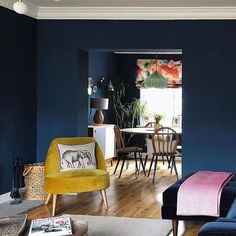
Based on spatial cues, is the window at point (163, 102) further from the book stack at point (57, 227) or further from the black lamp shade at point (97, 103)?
the book stack at point (57, 227)

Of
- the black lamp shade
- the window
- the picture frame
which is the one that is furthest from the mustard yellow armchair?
the window

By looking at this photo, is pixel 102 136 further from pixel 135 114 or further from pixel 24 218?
pixel 24 218

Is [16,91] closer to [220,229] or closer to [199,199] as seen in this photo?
[199,199]

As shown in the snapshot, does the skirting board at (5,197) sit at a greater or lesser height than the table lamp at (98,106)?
lesser

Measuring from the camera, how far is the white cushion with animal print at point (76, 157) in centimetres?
608

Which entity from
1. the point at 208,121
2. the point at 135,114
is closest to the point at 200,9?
the point at 208,121

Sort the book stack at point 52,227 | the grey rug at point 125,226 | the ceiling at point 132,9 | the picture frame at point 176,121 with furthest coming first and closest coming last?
1. the picture frame at point 176,121
2. the ceiling at point 132,9
3. the grey rug at point 125,226
4. the book stack at point 52,227

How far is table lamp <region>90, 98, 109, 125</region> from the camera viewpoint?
31.7ft

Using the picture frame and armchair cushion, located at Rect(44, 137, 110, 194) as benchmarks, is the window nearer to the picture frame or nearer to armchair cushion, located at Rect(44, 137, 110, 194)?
the picture frame

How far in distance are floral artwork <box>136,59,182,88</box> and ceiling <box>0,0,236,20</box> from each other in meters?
4.51

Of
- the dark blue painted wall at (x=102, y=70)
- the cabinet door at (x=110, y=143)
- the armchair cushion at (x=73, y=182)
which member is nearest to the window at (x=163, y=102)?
the dark blue painted wall at (x=102, y=70)

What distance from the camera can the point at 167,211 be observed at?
448 centimetres

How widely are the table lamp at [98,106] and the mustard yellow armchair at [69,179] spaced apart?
3422 millimetres

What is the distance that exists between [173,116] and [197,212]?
6.89 m
